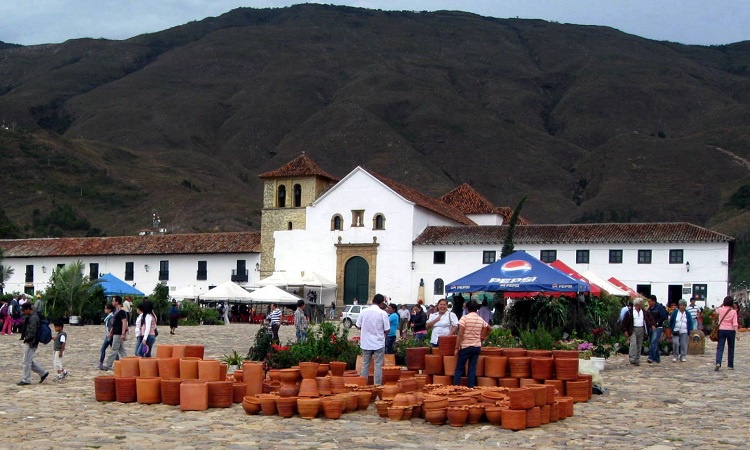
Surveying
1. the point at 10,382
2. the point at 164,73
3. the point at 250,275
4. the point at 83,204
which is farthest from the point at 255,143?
the point at 10,382

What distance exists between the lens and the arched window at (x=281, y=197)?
5538 cm

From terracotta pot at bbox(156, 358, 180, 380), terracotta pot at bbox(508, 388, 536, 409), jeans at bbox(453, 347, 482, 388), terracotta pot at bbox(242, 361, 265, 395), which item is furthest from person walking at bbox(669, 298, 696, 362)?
terracotta pot at bbox(156, 358, 180, 380)

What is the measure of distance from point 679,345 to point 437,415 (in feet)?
38.0

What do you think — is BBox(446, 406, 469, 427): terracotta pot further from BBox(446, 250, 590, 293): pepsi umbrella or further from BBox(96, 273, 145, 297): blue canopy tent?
BBox(96, 273, 145, 297): blue canopy tent

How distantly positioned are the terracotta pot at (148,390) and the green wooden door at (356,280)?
130ft

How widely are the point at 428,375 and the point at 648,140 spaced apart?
122 m

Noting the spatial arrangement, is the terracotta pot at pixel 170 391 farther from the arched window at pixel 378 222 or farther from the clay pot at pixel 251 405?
the arched window at pixel 378 222

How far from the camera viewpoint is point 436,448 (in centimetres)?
959

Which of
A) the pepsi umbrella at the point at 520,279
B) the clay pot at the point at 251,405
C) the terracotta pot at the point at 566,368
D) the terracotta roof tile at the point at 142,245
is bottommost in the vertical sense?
the clay pot at the point at 251,405

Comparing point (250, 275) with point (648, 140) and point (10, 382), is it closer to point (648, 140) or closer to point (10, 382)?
point (10, 382)

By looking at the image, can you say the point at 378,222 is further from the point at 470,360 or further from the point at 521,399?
the point at 521,399

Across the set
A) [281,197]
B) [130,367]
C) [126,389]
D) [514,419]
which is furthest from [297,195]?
[514,419]

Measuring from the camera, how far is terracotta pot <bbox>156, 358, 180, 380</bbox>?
1283 cm

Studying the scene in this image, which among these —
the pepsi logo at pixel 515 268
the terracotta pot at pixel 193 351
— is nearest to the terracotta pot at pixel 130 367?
the terracotta pot at pixel 193 351
